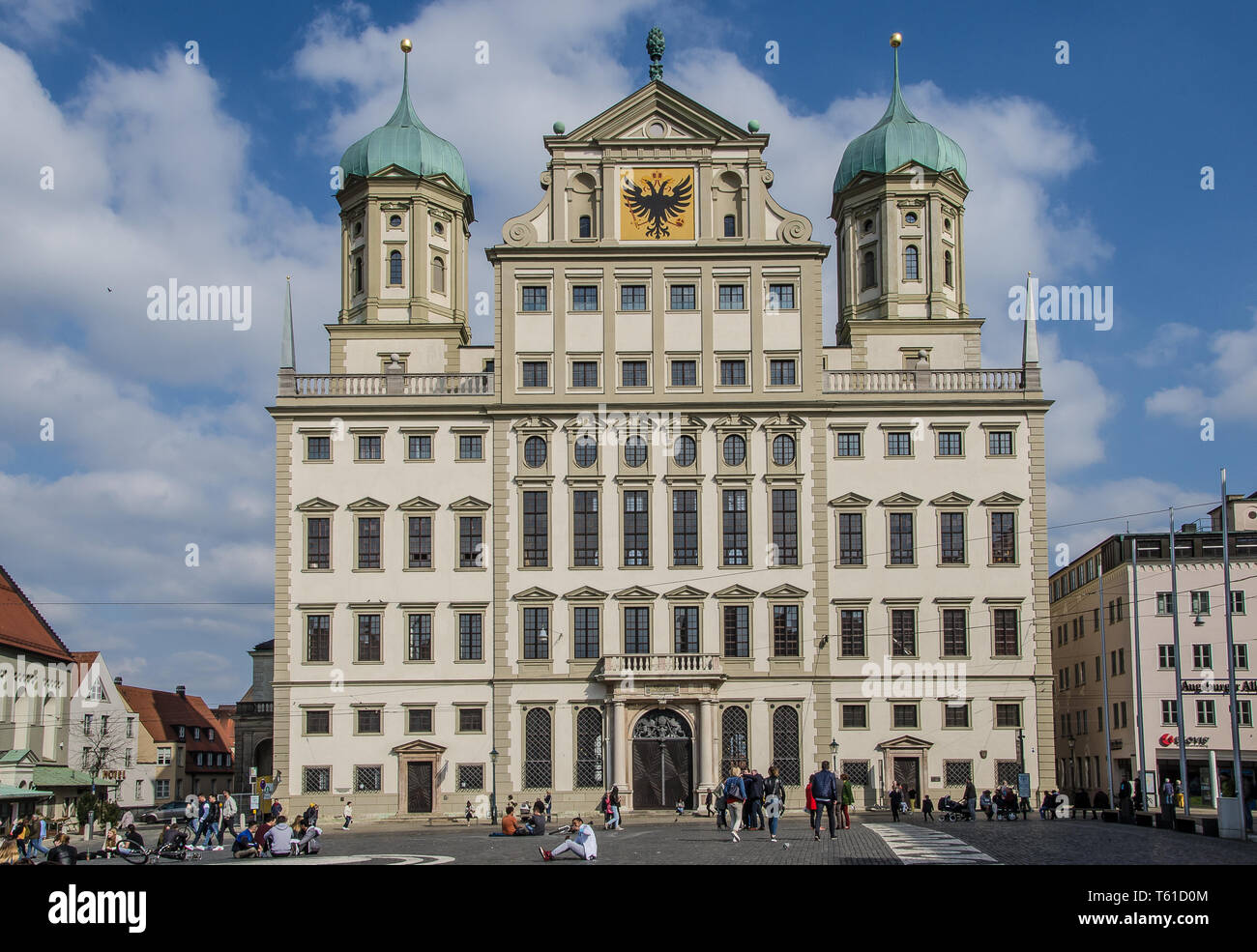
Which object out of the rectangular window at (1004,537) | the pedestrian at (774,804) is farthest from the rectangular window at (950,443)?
the pedestrian at (774,804)

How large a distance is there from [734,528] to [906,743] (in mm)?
10975


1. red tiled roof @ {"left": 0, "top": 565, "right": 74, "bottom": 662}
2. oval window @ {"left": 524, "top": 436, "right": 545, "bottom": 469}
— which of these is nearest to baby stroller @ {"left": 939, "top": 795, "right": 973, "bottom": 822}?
oval window @ {"left": 524, "top": 436, "right": 545, "bottom": 469}

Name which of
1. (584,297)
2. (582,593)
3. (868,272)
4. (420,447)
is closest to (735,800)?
(582,593)

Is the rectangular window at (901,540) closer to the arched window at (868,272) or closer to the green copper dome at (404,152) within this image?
the arched window at (868,272)

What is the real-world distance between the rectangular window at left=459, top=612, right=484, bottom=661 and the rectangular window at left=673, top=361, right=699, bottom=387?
12.7m

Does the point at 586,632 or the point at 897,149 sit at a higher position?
the point at 897,149

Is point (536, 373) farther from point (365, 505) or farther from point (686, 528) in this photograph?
point (686, 528)

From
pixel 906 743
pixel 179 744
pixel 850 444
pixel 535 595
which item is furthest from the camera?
pixel 179 744

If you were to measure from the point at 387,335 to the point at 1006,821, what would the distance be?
3315cm

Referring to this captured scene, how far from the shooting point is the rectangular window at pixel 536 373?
62344 millimetres

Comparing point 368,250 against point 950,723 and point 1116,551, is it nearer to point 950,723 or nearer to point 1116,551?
point 950,723

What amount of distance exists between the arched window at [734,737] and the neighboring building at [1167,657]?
78.1 feet

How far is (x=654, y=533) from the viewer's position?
2400 inches

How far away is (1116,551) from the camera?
3312 inches
